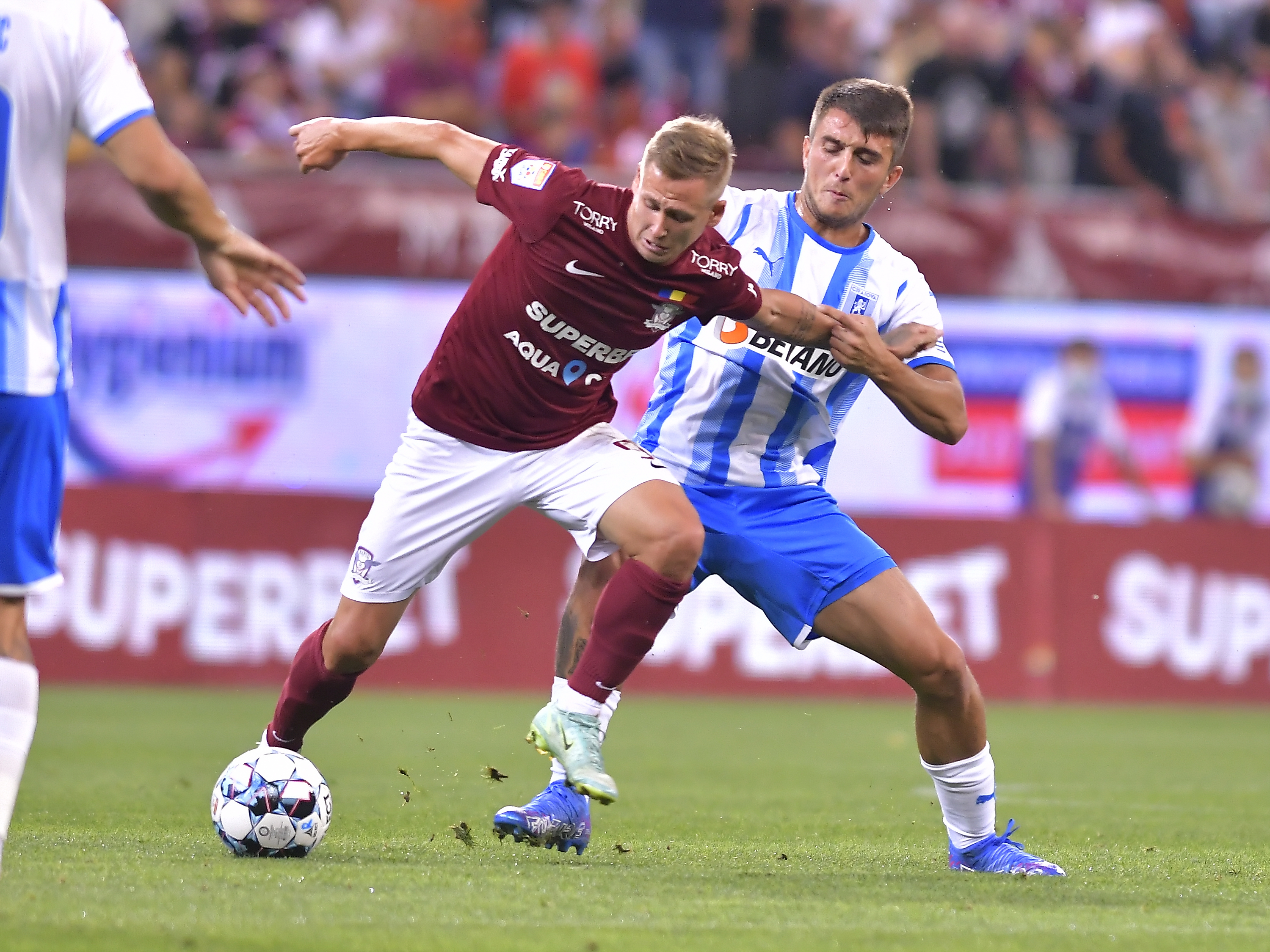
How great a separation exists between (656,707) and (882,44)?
21.8 ft

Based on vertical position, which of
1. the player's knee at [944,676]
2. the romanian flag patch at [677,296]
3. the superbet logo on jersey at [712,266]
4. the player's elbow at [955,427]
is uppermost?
the superbet logo on jersey at [712,266]

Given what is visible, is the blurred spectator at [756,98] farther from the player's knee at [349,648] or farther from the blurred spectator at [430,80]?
the player's knee at [349,648]

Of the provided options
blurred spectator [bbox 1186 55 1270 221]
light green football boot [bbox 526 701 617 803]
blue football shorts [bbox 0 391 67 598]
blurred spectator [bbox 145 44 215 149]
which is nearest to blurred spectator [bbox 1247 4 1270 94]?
blurred spectator [bbox 1186 55 1270 221]

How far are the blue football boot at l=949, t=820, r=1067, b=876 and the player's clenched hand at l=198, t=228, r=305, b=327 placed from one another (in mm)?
2763

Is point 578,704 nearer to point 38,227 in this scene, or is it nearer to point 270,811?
point 270,811

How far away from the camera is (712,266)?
5266 millimetres

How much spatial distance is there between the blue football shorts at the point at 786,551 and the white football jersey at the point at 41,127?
222 centimetres

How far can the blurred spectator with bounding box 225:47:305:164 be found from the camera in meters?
14.0

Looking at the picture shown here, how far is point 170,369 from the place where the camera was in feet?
44.6

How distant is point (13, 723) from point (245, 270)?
1.20 m

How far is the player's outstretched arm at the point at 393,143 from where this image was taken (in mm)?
5414

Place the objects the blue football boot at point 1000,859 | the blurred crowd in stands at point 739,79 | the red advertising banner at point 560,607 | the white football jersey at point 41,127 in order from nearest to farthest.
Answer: the white football jersey at point 41,127 < the blue football boot at point 1000,859 < the red advertising banner at point 560,607 < the blurred crowd in stands at point 739,79

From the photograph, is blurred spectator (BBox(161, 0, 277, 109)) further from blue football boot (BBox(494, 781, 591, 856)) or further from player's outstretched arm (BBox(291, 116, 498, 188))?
blue football boot (BBox(494, 781, 591, 856))

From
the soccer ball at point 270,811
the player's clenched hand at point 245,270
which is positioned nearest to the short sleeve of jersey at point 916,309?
the player's clenched hand at point 245,270
